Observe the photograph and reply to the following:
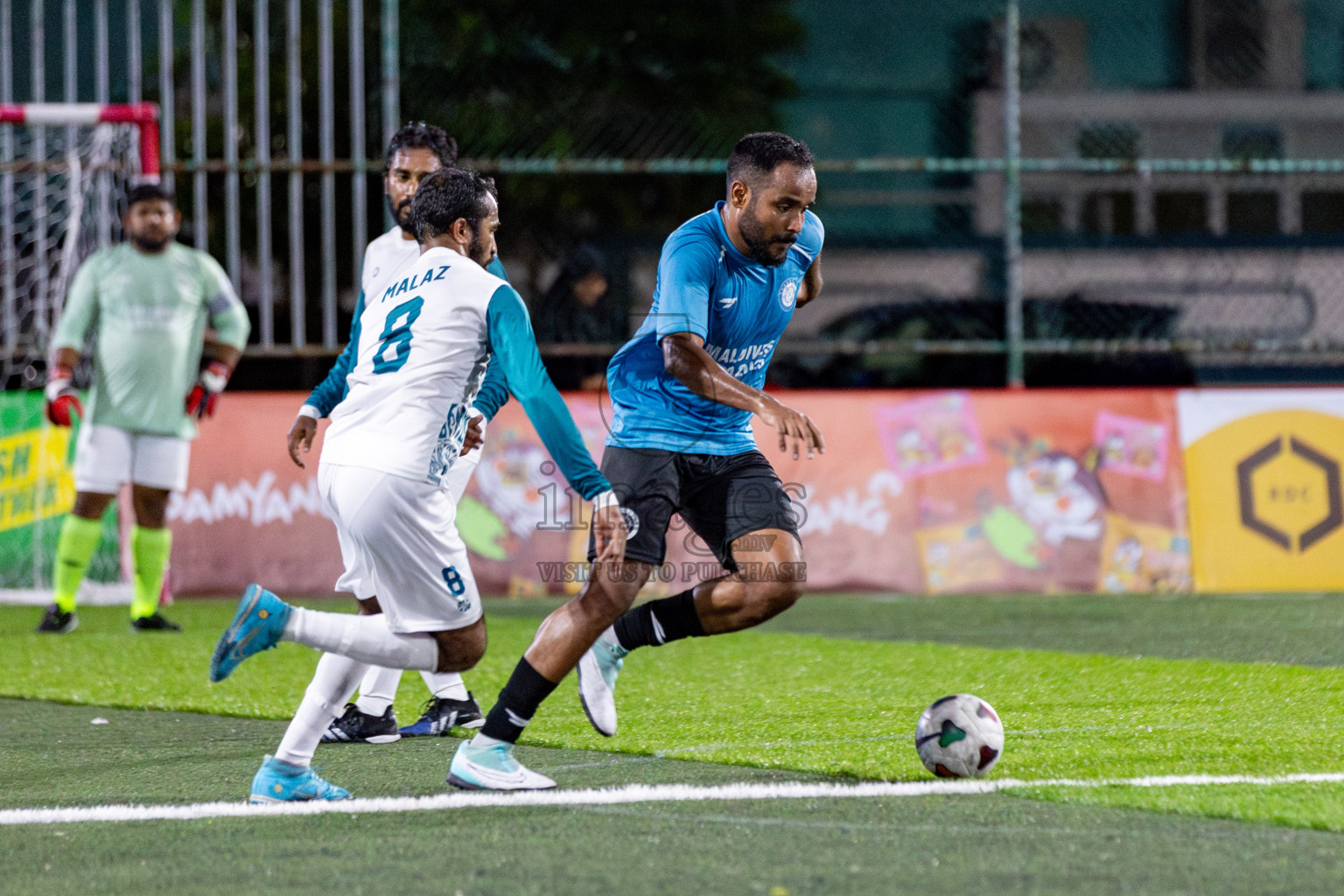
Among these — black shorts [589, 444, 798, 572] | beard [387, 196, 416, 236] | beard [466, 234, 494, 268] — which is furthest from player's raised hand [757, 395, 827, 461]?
beard [387, 196, 416, 236]

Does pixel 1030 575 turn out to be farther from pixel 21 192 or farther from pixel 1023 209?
pixel 21 192

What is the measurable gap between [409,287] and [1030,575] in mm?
6664

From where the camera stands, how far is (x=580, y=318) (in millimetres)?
11383

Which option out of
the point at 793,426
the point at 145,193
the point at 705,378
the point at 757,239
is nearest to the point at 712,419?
the point at 705,378

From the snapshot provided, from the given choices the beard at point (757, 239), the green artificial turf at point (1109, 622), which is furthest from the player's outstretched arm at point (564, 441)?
the green artificial turf at point (1109, 622)

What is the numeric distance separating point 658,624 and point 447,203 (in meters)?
1.38

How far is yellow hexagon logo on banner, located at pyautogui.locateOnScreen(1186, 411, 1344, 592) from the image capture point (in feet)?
34.0

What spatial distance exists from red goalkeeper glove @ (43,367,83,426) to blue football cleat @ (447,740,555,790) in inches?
209

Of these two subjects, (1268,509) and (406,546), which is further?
(1268,509)

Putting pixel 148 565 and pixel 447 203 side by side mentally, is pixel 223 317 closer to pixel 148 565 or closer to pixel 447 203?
pixel 148 565

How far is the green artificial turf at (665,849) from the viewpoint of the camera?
11.4ft

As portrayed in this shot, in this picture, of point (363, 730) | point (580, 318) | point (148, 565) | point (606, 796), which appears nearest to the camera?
point (606, 796)

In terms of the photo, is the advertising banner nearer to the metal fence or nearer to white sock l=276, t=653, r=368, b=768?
the metal fence

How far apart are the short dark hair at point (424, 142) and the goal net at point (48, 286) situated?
4.65m
